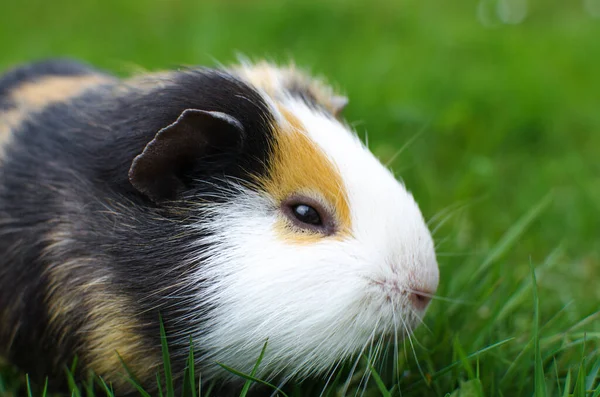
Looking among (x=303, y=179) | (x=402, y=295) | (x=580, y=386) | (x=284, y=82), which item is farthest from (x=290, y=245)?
(x=580, y=386)

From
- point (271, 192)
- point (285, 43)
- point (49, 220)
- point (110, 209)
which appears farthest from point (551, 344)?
point (285, 43)

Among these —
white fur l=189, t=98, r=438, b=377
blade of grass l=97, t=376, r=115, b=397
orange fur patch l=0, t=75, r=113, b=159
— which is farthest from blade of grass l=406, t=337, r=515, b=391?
orange fur patch l=0, t=75, r=113, b=159

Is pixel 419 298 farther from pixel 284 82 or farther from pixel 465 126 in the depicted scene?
pixel 465 126

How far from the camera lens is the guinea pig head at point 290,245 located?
2.02 meters

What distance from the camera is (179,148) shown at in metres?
2.13

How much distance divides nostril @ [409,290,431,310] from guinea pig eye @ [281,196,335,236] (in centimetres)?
31

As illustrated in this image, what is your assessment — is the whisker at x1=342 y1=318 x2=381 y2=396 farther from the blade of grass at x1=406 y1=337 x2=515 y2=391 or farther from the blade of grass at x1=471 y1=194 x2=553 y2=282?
the blade of grass at x1=471 y1=194 x2=553 y2=282

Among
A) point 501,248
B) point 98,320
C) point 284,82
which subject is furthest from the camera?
Answer: point 501,248

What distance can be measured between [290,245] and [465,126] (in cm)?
327

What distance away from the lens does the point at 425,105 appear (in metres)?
5.30

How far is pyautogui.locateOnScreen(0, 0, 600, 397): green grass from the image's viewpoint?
8.20 feet

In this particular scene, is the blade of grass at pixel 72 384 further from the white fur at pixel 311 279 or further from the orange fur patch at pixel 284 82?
the orange fur patch at pixel 284 82

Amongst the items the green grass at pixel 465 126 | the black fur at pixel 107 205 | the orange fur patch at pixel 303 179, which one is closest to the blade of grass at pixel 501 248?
the green grass at pixel 465 126

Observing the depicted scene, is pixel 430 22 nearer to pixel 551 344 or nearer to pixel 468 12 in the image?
pixel 468 12
